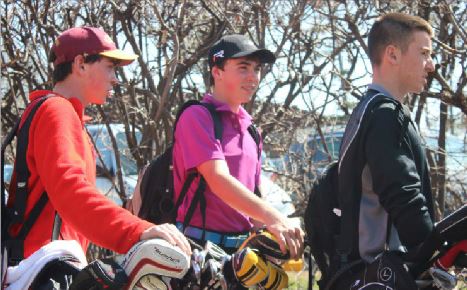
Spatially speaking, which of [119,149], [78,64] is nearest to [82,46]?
[78,64]

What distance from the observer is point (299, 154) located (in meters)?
7.59

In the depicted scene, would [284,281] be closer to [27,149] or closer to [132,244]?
[132,244]

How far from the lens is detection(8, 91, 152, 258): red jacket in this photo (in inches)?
113

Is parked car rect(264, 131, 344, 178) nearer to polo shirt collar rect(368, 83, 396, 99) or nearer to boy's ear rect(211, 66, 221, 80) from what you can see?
boy's ear rect(211, 66, 221, 80)

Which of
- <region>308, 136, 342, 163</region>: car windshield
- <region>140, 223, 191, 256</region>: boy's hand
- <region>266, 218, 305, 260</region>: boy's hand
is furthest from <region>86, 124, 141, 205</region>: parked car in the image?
<region>140, 223, 191, 256</region>: boy's hand

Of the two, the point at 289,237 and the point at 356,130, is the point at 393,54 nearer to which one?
the point at 356,130

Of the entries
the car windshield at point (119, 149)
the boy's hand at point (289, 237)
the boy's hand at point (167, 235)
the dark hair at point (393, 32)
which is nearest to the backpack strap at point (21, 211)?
the boy's hand at point (167, 235)

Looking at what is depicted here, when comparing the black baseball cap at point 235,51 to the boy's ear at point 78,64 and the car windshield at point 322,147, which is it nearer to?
the boy's ear at point 78,64

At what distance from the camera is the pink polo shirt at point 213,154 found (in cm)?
409

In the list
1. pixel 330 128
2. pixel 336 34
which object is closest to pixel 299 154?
pixel 330 128

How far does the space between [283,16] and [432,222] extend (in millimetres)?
3921

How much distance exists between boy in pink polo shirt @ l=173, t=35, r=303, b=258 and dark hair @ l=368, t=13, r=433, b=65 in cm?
72

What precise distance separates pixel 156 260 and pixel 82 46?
1321 mm

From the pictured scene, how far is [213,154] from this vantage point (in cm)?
402
